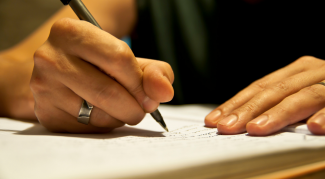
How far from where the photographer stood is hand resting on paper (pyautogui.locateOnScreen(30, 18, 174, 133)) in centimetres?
32

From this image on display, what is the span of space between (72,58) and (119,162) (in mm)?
209

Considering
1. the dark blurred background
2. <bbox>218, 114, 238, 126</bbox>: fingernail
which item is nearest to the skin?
<bbox>218, 114, 238, 126</bbox>: fingernail

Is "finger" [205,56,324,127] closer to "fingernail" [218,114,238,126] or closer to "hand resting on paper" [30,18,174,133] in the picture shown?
"fingernail" [218,114,238,126]

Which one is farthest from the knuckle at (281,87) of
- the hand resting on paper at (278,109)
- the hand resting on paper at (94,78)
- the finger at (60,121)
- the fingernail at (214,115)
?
the finger at (60,121)

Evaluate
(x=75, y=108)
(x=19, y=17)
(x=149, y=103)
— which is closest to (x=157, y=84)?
(x=149, y=103)

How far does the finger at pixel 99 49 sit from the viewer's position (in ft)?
1.02

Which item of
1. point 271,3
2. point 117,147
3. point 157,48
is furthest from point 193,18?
point 117,147

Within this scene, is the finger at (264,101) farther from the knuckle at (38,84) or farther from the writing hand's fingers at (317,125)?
the knuckle at (38,84)

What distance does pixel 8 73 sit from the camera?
656mm

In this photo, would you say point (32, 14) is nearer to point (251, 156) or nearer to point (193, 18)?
point (193, 18)

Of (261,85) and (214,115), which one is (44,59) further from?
(261,85)

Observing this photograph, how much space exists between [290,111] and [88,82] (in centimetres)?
34

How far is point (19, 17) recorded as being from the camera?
1.15 meters

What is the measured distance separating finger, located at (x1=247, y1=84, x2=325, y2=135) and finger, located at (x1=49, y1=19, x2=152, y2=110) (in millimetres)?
197
